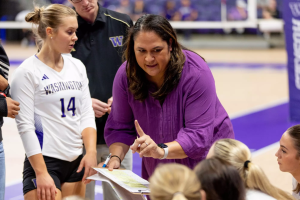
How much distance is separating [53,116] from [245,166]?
4.30ft

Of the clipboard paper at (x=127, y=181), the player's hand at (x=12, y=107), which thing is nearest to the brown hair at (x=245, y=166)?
the clipboard paper at (x=127, y=181)

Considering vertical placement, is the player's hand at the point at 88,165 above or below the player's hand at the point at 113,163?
below

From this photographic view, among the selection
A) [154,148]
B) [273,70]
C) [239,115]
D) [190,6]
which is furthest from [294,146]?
[190,6]

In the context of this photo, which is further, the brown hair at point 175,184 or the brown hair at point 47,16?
the brown hair at point 47,16

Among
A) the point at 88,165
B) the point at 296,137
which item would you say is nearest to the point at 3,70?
the point at 88,165

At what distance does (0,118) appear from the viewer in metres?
2.70

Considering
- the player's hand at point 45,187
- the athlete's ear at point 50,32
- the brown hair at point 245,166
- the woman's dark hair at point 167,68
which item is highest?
the athlete's ear at point 50,32

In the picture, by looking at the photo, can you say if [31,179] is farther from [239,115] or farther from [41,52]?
[239,115]

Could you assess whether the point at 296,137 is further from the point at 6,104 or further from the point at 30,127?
the point at 6,104

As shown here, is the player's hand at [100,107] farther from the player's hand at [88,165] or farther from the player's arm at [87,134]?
the player's hand at [88,165]

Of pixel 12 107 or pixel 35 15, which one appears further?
pixel 35 15

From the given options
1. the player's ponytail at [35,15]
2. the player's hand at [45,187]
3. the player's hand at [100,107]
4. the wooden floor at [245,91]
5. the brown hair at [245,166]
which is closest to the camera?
the brown hair at [245,166]

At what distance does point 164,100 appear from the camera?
8.33 ft

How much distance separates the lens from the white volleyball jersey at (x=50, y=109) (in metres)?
2.67
